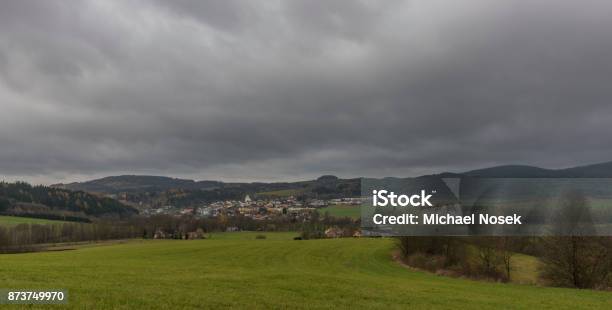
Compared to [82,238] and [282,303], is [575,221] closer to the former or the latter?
[282,303]

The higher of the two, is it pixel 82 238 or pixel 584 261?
pixel 584 261

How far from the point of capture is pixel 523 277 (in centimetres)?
4141

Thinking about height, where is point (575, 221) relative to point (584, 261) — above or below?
above

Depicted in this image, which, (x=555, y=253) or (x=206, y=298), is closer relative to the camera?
(x=206, y=298)

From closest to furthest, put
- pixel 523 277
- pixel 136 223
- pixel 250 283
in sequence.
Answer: pixel 250 283
pixel 523 277
pixel 136 223

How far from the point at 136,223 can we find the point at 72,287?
428 ft

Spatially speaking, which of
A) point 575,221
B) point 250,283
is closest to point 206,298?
point 250,283

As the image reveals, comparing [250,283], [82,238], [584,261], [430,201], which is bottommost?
[82,238]

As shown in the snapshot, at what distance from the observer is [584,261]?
36.7 meters

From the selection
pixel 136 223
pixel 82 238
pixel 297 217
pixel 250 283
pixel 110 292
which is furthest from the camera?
pixel 297 217

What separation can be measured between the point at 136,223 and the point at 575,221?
130068mm

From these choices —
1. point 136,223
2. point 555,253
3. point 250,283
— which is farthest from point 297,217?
point 250,283

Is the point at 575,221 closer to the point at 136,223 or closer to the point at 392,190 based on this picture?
the point at 392,190

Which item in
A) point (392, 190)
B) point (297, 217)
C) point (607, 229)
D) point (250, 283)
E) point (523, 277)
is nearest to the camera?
point (250, 283)
